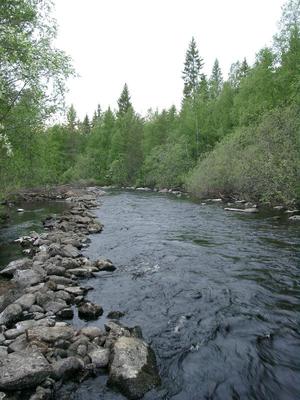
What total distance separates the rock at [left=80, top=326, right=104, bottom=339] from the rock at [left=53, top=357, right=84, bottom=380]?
957 millimetres

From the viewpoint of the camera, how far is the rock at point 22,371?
5461 mm

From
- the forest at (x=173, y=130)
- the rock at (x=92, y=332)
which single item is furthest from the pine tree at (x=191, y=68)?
the rock at (x=92, y=332)

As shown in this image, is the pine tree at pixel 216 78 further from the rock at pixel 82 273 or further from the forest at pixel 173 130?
the rock at pixel 82 273

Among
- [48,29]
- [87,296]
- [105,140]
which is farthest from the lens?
[105,140]

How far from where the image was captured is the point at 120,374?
579cm

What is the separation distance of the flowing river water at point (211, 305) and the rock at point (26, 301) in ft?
5.05

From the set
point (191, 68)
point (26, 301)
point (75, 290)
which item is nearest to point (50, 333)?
point (26, 301)

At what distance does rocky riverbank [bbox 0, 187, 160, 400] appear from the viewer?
5617mm

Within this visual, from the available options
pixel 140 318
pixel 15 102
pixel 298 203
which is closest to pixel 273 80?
pixel 298 203

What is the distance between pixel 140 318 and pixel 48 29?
565 inches

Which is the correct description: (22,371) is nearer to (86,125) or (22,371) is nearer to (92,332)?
(92,332)

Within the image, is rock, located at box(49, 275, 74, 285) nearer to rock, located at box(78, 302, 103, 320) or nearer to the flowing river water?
the flowing river water

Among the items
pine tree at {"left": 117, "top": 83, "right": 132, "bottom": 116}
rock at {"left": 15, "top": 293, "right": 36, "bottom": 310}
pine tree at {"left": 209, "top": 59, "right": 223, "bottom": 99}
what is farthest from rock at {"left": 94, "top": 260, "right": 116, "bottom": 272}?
pine tree at {"left": 117, "top": 83, "right": 132, "bottom": 116}

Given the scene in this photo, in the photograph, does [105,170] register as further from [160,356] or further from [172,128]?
[160,356]
